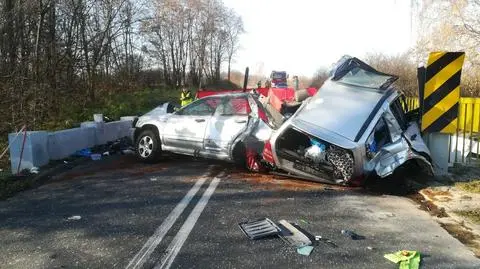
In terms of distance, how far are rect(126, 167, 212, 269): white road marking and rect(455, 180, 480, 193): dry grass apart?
4.15m

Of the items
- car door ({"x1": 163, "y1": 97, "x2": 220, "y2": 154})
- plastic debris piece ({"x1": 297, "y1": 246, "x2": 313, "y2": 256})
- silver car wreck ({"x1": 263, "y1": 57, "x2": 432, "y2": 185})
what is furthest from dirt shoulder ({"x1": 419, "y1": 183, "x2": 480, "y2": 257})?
car door ({"x1": 163, "y1": 97, "x2": 220, "y2": 154})

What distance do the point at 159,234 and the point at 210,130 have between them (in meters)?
4.53

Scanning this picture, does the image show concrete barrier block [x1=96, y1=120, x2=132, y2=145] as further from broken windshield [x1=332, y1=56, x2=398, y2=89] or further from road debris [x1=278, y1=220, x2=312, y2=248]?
road debris [x1=278, y1=220, x2=312, y2=248]

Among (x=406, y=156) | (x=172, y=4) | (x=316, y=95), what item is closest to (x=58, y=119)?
(x=316, y=95)

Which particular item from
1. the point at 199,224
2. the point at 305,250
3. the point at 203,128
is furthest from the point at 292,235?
the point at 203,128

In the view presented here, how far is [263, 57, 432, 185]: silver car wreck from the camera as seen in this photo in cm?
742

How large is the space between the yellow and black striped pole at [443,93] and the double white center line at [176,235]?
160 inches

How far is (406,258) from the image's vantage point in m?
4.49

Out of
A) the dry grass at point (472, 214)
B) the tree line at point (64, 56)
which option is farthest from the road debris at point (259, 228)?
the tree line at point (64, 56)

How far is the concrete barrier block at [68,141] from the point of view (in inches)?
424

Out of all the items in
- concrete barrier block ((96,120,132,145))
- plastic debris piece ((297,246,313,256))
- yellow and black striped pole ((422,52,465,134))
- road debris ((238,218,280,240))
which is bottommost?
plastic debris piece ((297,246,313,256))

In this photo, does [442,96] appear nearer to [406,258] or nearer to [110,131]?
[406,258]

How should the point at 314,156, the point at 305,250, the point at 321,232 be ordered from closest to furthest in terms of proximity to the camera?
1. the point at 305,250
2. the point at 321,232
3. the point at 314,156

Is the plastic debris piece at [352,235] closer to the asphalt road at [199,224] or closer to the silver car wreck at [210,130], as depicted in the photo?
the asphalt road at [199,224]
